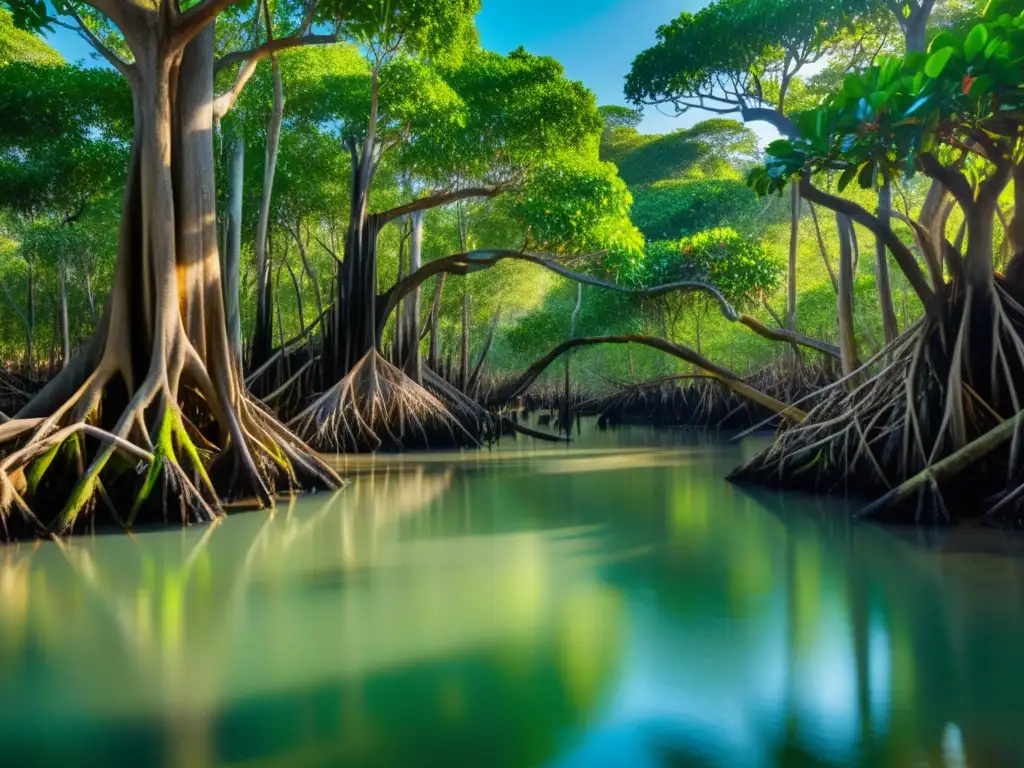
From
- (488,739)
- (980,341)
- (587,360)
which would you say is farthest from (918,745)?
(587,360)

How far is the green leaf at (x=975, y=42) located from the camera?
3.21m

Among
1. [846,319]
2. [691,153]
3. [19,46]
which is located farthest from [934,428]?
[691,153]

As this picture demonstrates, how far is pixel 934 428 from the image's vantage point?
4656 mm

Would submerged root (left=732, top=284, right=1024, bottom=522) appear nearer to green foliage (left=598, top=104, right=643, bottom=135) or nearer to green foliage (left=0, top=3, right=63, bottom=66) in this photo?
green foliage (left=0, top=3, right=63, bottom=66)

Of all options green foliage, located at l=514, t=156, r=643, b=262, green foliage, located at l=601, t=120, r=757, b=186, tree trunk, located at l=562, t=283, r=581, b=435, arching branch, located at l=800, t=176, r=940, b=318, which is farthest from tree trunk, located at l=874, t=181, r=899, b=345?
green foliage, located at l=601, t=120, r=757, b=186

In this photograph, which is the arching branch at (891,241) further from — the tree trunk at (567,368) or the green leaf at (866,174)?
the tree trunk at (567,368)

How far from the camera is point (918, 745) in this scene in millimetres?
1614

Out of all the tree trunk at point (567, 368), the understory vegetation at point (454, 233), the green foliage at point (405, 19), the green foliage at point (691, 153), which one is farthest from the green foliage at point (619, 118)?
the green foliage at point (405, 19)

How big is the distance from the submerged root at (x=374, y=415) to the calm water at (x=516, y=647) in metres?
4.51

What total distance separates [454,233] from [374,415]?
36.8 ft

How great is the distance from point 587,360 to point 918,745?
24.8 m

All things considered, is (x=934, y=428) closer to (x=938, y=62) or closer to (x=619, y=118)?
(x=938, y=62)

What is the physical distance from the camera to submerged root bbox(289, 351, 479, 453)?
874cm

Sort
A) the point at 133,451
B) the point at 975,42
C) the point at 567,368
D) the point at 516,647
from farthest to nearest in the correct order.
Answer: the point at 567,368
the point at 133,451
the point at 975,42
the point at 516,647
